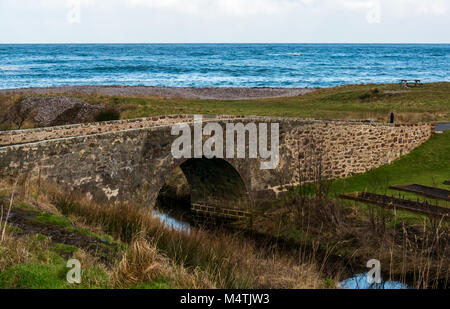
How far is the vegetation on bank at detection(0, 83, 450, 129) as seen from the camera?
37.4m

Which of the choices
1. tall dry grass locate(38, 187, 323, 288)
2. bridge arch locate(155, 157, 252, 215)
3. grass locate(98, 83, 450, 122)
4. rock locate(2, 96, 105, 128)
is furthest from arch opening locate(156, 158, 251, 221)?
rock locate(2, 96, 105, 128)

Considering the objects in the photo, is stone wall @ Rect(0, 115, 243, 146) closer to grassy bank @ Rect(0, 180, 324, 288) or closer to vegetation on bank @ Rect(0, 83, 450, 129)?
grassy bank @ Rect(0, 180, 324, 288)

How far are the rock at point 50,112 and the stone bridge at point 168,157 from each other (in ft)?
41.5

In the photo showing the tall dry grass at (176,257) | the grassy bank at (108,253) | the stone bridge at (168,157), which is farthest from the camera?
the stone bridge at (168,157)

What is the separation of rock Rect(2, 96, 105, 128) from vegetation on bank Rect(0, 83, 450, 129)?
84 centimetres

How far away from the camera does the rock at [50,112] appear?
38.6 meters

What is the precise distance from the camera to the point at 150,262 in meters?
9.20

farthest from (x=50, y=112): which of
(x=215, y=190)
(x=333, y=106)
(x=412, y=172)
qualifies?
(x=412, y=172)

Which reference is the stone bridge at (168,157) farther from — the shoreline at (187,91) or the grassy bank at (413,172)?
the shoreline at (187,91)

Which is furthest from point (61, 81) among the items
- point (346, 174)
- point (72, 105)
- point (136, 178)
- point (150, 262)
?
point (150, 262)

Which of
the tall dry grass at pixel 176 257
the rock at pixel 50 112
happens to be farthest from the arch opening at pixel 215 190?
the rock at pixel 50 112

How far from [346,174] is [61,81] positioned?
214ft

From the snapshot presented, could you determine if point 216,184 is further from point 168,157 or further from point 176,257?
point 176,257
